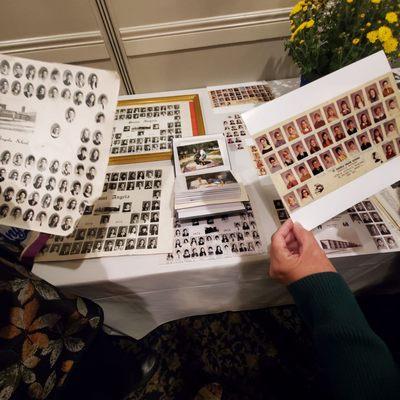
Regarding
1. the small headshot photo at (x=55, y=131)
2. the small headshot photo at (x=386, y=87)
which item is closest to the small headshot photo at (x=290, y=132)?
the small headshot photo at (x=386, y=87)

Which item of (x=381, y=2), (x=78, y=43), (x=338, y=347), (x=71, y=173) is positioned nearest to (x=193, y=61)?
(x=78, y=43)

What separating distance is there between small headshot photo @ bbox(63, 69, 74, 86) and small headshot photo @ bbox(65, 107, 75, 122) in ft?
0.14

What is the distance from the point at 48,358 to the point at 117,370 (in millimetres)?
342

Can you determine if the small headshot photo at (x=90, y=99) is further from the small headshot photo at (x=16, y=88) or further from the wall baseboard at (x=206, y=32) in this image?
the wall baseboard at (x=206, y=32)

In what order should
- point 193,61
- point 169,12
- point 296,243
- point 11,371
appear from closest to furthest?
1. point 11,371
2. point 296,243
3. point 169,12
4. point 193,61

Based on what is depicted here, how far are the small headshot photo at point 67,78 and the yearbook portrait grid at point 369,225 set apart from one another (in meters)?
0.51

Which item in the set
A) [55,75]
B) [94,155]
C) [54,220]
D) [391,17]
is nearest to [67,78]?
[55,75]

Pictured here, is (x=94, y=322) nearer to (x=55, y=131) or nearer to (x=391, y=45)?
(x=55, y=131)

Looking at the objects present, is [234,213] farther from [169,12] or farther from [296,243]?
[169,12]

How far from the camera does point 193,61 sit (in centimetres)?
100

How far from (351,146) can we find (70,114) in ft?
1.79

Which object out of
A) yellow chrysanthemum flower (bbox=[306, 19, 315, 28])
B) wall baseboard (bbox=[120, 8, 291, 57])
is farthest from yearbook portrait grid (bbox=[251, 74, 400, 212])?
wall baseboard (bbox=[120, 8, 291, 57])

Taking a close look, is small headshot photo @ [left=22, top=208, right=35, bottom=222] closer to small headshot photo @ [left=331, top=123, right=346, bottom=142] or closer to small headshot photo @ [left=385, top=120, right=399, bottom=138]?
small headshot photo @ [left=331, top=123, right=346, bottom=142]

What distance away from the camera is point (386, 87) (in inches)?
20.0
